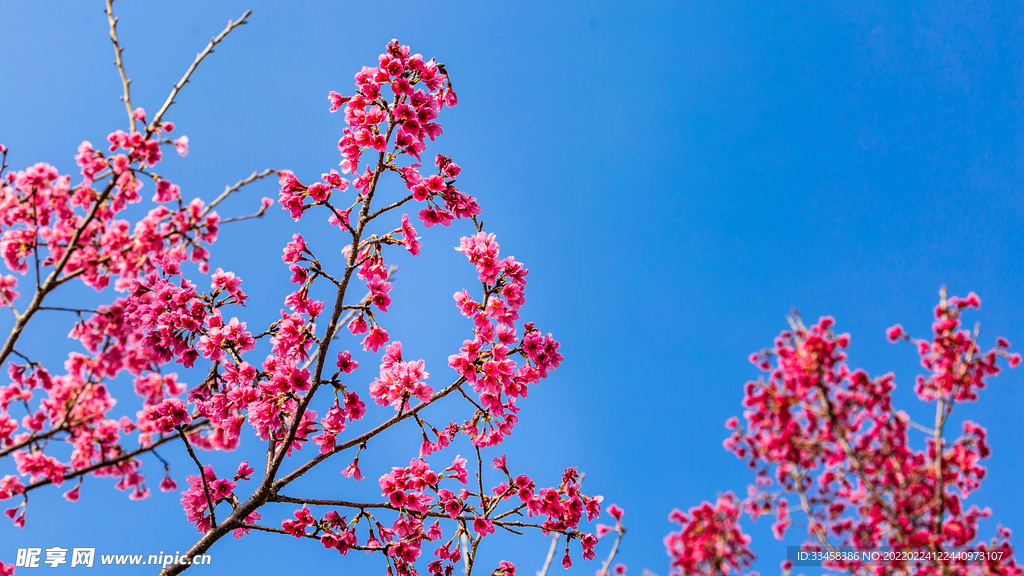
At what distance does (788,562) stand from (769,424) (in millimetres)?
2315

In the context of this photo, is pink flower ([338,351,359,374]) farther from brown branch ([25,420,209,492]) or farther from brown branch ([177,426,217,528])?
brown branch ([25,420,209,492])

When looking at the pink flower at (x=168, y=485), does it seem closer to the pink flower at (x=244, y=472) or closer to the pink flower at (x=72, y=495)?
the pink flower at (x=72, y=495)

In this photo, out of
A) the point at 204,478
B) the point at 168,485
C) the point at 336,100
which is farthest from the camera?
the point at 168,485

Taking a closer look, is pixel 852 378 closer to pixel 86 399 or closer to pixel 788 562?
pixel 788 562

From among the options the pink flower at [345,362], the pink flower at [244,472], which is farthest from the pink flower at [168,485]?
the pink flower at [345,362]

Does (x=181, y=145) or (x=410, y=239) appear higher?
(x=181, y=145)

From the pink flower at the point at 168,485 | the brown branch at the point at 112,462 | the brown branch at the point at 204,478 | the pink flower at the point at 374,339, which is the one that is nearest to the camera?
the brown branch at the point at 204,478

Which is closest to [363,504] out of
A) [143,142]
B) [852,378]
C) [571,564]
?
[571,564]

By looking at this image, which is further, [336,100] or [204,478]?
[336,100]

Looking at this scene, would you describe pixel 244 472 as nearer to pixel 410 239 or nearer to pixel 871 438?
pixel 410 239

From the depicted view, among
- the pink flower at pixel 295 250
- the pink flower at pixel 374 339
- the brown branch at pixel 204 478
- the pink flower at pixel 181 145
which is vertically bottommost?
the brown branch at pixel 204 478

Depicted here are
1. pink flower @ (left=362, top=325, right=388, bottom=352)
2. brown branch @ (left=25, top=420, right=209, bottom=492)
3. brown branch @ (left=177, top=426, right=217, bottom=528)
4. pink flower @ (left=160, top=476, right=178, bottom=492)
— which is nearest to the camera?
brown branch @ (left=177, top=426, right=217, bottom=528)

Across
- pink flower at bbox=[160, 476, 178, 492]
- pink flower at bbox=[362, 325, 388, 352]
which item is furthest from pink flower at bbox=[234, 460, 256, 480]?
pink flower at bbox=[160, 476, 178, 492]

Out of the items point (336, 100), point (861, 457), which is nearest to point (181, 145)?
point (336, 100)
